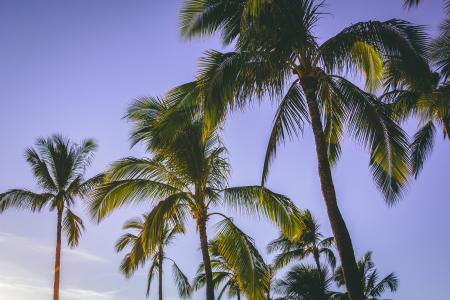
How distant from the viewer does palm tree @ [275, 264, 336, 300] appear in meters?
18.2

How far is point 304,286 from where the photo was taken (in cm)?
1825

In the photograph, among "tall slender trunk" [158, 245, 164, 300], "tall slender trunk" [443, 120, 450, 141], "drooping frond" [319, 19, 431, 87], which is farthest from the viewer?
"tall slender trunk" [158, 245, 164, 300]

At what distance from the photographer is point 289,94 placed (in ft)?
28.9

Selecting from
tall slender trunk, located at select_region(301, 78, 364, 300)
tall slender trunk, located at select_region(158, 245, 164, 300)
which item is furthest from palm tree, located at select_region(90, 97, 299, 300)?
tall slender trunk, located at select_region(158, 245, 164, 300)

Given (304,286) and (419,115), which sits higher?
(419,115)

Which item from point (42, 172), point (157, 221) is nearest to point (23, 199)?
point (42, 172)

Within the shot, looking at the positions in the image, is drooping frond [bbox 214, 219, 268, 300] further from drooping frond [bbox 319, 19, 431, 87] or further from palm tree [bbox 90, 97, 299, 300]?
drooping frond [bbox 319, 19, 431, 87]

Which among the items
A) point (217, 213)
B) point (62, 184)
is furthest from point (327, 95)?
point (62, 184)

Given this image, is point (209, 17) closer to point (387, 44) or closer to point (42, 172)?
point (387, 44)

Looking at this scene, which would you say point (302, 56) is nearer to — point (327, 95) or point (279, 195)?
point (327, 95)

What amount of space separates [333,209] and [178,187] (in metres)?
5.51

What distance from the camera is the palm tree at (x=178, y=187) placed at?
10273mm

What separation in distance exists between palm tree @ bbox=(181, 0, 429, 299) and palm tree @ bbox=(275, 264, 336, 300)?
1055 cm

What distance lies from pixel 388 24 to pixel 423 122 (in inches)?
373
